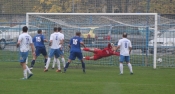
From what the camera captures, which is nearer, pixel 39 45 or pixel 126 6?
pixel 39 45

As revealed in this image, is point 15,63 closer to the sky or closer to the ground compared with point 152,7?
closer to the ground

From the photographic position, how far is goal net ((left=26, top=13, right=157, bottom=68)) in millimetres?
27938

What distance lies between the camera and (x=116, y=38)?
93.3 feet

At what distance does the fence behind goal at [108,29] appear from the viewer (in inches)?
1103

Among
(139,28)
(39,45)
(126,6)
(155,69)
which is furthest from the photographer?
(126,6)

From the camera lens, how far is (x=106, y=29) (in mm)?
28281

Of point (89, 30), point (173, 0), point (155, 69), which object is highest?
point (173, 0)

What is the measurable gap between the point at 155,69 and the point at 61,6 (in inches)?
361

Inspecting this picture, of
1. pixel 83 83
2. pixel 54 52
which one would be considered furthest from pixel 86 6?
pixel 83 83

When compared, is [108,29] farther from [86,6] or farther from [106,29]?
[86,6]

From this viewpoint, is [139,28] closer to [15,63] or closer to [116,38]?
[116,38]

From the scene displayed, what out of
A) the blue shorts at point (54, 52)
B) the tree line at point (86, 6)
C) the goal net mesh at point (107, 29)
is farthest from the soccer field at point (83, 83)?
the tree line at point (86, 6)

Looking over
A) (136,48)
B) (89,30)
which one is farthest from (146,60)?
(89,30)

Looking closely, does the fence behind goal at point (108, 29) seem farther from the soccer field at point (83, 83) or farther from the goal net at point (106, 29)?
the soccer field at point (83, 83)
